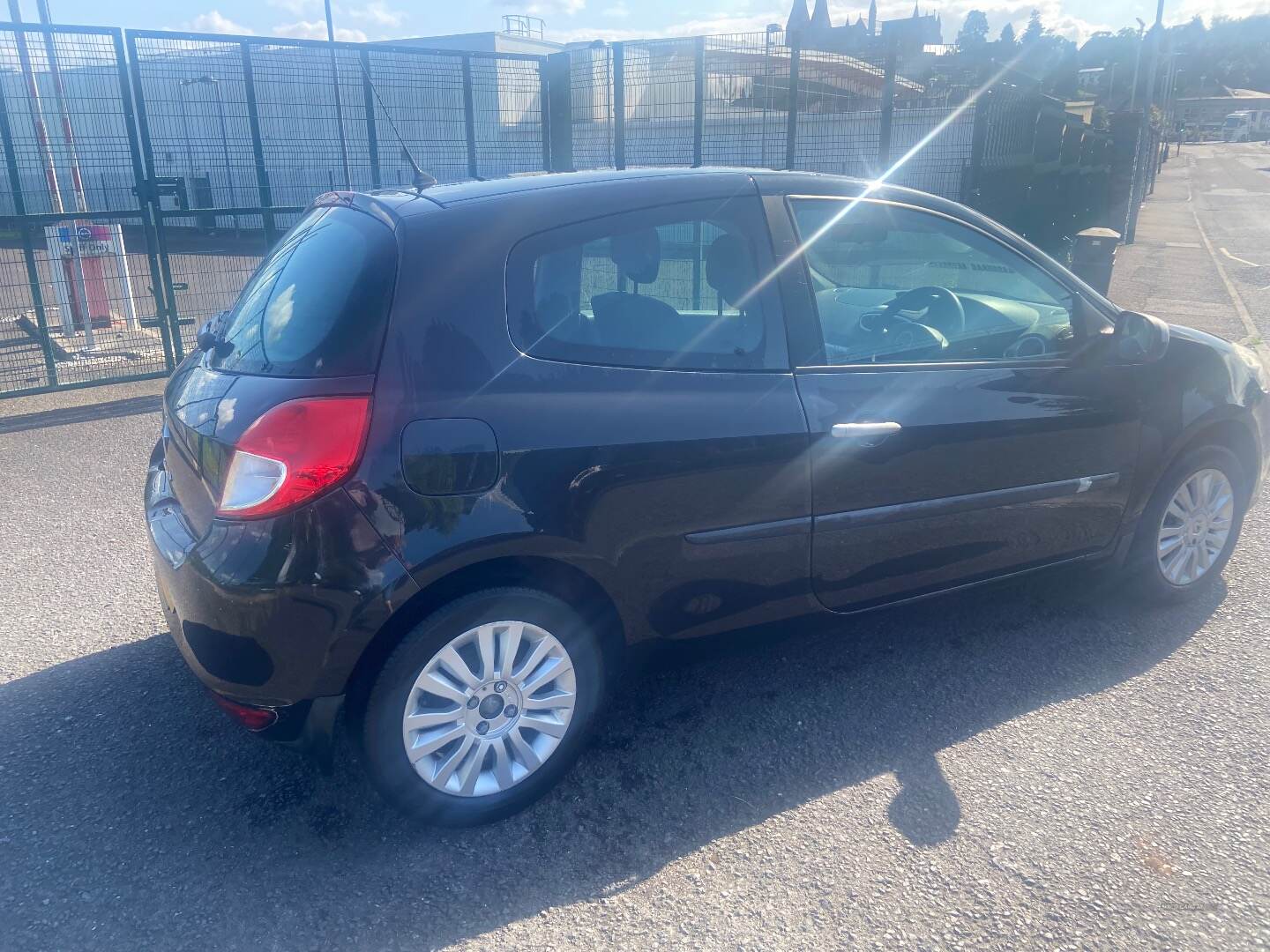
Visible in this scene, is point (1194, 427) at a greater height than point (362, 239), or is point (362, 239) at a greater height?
point (362, 239)

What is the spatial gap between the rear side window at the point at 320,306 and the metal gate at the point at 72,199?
5505mm

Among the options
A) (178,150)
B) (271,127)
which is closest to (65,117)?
(178,150)

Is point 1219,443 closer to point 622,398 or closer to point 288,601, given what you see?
point 622,398

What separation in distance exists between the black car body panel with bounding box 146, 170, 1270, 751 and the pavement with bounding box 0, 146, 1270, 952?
1.09 ft

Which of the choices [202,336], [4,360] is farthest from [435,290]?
[4,360]

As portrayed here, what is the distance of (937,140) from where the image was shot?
416 inches

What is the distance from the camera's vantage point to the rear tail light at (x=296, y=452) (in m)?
2.39

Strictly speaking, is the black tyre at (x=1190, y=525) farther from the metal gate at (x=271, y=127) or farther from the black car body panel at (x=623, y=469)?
the metal gate at (x=271, y=127)

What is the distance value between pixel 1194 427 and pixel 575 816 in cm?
284

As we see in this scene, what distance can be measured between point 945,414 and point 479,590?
1.65 metres

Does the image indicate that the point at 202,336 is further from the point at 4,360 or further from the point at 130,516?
the point at 4,360

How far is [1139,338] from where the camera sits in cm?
354

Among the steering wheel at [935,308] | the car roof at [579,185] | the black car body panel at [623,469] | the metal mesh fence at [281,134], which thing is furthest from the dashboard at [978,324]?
the metal mesh fence at [281,134]

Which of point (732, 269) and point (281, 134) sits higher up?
point (281, 134)
